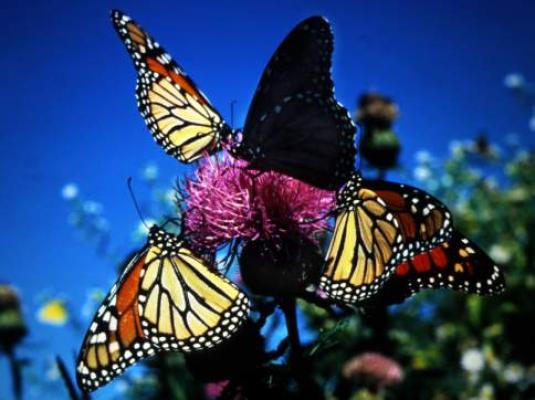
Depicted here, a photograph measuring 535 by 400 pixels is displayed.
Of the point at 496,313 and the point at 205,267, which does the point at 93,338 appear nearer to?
the point at 205,267

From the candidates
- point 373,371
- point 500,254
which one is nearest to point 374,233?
point 373,371

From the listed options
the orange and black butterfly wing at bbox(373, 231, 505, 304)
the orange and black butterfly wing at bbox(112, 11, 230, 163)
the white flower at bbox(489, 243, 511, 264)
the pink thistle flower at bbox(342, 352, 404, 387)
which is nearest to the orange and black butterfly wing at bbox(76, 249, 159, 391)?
the orange and black butterfly wing at bbox(112, 11, 230, 163)

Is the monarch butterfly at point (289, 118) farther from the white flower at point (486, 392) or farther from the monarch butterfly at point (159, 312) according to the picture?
the white flower at point (486, 392)

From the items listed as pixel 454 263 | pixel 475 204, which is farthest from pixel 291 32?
pixel 475 204

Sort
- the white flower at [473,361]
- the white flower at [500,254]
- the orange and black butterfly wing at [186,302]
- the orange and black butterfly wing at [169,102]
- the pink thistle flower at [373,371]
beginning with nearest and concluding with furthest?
the orange and black butterfly wing at [186,302] < the orange and black butterfly wing at [169,102] < the pink thistle flower at [373,371] < the white flower at [473,361] < the white flower at [500,254]

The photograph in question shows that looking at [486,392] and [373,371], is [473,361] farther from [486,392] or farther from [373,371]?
[373,371]

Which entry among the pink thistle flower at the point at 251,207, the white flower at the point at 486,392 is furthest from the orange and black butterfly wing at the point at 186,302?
the white flower at the point at 486,392

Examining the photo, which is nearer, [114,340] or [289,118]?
[114,340]

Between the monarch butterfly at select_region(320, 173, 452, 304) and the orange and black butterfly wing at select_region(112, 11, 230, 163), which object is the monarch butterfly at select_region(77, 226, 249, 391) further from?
the orange and black butterfly wing at select_region(112, 11, 230, 163)
